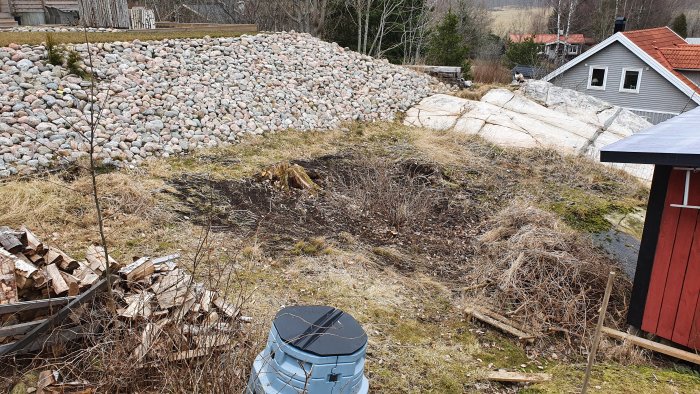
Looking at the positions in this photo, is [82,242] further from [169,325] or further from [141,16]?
[141,16]

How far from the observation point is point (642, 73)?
19.5 meters

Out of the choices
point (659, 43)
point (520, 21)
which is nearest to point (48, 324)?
point (659, 43)

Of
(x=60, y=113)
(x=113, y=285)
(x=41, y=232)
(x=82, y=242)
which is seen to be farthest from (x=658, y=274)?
(x=60, y=113)

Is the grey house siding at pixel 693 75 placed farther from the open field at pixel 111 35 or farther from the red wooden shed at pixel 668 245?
the red wooden shed at pixel 668 245

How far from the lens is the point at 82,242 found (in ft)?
16.4

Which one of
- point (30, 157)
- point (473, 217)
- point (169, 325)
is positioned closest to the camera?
point (169, 325)

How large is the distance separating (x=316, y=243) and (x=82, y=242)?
2436mm

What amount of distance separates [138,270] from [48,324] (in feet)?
2.28

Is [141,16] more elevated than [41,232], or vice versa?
[141,16]

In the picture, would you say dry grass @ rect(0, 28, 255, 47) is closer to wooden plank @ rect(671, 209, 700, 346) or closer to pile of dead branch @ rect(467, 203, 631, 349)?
pile of dead branch @ rect(467, 203, 631, 349)

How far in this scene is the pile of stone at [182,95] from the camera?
711cm

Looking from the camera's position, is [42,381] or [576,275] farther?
[576,275]

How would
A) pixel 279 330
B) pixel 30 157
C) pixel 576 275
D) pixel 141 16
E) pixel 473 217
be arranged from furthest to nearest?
1. pixel 141 16
2. pixel 473 217
3. pixel 30 157
4. pixel 576 275
5. pixel 279 330

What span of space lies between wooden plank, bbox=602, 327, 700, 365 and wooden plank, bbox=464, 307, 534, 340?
2.50 feet
